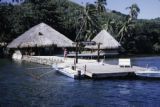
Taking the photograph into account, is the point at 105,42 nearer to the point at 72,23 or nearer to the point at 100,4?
the point at 72,23

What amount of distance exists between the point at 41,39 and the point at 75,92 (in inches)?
1102

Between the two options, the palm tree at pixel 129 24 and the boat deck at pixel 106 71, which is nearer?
the boat deck at pixel 106 71

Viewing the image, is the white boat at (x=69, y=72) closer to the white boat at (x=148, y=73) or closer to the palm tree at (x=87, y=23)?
the white boat at (x=148, y=73)

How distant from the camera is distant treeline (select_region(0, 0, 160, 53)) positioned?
195ft

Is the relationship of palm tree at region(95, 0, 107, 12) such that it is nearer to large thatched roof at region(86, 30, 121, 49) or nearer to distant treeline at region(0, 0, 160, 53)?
distant treeline at region(0, 0, 160, 53)

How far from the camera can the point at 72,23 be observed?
64062 millimetres

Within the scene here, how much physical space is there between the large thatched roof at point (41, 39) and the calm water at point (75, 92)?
19687mm

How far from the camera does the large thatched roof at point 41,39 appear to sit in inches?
1956

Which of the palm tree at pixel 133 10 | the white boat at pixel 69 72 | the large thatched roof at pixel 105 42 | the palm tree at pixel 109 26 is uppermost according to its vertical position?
the palm tree at pixel 133 10

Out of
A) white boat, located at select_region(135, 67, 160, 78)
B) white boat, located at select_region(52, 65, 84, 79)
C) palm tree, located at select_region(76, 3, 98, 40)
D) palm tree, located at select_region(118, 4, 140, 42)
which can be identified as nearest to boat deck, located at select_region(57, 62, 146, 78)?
white boat, located at select_region(52, 65, 84, 79)

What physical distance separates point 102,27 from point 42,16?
12079mm

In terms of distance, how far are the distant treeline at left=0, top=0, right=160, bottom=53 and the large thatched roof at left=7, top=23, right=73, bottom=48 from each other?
13.7ft

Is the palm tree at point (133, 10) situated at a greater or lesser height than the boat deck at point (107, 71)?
greater

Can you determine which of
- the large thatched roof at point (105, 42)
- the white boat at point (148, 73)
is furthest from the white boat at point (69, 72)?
the large thatched roof at point (105, 42)
